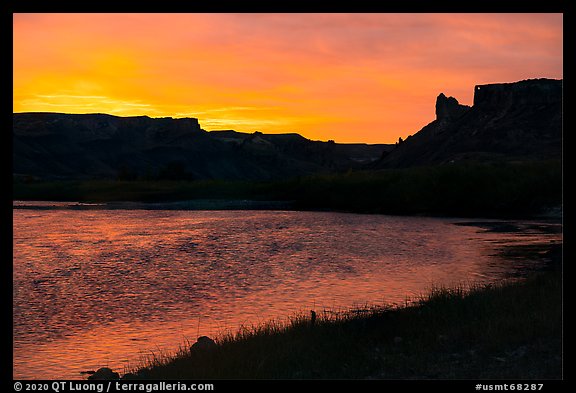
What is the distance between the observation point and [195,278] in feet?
95.8

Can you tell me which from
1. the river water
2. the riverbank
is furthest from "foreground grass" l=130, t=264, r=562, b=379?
the river water

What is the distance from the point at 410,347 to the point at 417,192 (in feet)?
223

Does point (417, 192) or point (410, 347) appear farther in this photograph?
point (417, 192)

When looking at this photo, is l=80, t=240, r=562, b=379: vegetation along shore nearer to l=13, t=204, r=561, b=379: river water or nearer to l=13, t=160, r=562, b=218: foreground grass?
l=13, t=204, r=561, b=379: river water

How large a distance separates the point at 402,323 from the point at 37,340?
9.52 m

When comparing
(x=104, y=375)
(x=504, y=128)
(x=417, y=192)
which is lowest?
(x=104, y=375)

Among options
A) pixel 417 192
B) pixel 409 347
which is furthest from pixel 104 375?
pixel 417 192

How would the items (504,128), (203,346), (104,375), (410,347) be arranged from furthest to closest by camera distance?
(504,128) < (203,346) < (410,347) < (104,375)

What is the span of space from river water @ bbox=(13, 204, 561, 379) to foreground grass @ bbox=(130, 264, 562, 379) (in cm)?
311

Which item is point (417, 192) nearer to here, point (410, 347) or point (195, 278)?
point (195, 278)

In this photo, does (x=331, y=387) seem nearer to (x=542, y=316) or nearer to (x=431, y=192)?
(x=542, y=316)

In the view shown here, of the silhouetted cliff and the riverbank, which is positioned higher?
the silhouetted cliff

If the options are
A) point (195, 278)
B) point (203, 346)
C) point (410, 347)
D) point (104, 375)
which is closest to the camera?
point (104, 375)

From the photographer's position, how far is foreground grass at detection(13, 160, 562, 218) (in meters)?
69.2
